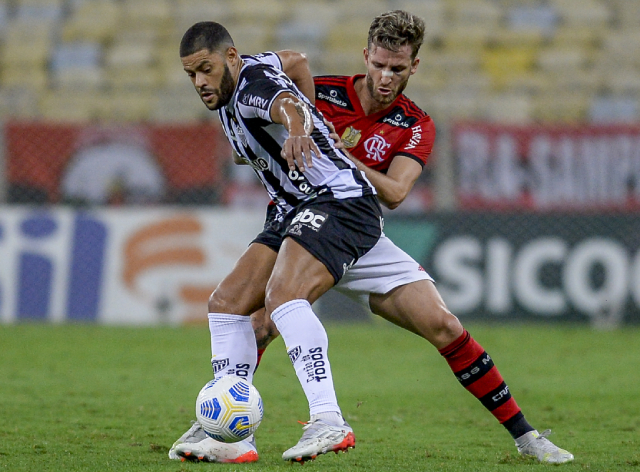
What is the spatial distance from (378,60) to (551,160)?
6.45 meters

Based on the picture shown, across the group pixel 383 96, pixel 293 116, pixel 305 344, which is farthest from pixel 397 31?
pixel 305 344

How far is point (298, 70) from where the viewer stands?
484 cm

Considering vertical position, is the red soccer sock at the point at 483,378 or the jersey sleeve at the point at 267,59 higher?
the jersey sleeve at the point at 267,59

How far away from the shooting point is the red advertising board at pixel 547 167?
35.3ft

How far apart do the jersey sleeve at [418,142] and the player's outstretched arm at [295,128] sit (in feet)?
3.04

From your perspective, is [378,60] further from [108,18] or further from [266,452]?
A: [108,18]

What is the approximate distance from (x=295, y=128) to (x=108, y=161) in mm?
7090

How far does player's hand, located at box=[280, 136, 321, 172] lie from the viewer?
3.97 meters

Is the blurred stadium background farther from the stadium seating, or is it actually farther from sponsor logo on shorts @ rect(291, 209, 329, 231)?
sponsor logo on shorts @ rect(291, 209, 329, 231)

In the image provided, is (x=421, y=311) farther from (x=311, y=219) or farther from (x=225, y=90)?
(x=225, y=90)

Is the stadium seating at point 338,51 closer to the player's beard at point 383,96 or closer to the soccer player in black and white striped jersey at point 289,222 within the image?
the player's beard at point 383,96

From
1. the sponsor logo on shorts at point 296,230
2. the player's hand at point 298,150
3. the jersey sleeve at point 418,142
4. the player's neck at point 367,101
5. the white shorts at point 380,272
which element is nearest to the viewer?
the player's hand at point 298,150

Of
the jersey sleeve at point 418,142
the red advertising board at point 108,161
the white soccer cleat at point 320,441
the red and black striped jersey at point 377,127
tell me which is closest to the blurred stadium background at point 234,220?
the red advertising board at point 108,161

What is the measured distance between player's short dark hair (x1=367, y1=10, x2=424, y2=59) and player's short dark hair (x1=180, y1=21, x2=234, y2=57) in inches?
34.8
